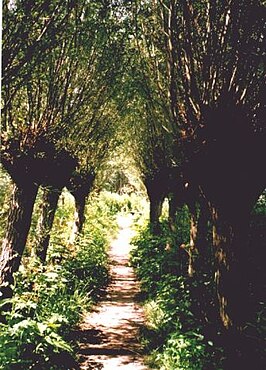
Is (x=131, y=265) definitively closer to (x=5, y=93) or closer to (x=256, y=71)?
(x=5, y=93)

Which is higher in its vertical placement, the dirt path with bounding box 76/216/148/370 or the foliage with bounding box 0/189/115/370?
the foliage with bounding box 0/189/115/370

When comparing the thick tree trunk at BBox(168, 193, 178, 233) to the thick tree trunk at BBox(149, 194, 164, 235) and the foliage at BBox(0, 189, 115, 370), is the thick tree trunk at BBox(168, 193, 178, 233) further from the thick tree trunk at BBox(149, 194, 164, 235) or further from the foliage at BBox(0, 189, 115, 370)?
the thick tree trunk at BBox(149, 194, 164, 235)

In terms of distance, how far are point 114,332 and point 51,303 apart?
1450 mm

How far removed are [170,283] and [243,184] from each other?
16.4 ft

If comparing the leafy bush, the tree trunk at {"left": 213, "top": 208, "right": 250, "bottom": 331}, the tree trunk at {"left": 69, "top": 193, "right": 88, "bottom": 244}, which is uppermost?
the tree trunk at {"left": 69, "top": 193, "right": 88, "bottom": 244}

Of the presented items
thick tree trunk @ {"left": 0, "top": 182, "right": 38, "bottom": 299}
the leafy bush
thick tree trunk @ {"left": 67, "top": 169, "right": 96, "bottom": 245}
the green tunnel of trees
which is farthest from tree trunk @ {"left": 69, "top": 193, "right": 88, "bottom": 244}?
thick tree trunk @ {"left": 0, "top": 182, "right": 38, "bottom": 299}

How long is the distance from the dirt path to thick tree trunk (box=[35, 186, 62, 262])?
1889mm

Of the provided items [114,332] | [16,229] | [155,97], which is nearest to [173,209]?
[155,97]

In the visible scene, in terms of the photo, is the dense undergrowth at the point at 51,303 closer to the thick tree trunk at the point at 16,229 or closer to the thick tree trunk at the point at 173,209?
the thick tree trunk at the point at 16,229

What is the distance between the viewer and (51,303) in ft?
28.0

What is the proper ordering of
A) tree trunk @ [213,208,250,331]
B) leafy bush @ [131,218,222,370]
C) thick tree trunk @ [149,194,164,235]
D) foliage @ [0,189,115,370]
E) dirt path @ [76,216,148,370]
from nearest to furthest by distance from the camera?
1. tree trunk @ [213,208,250,331]
2. foliage @ [0,189,115,370]
3. leafy bush @ [131,218,222,370]
4. dirt path @ [76,216,148,370]
5. thick tree trunk @ [149,194,164,235]

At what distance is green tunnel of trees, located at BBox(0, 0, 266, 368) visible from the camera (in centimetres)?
538

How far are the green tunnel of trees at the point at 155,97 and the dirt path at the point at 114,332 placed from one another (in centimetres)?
177

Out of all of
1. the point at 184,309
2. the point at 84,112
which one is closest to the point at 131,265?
the point at 84,112
